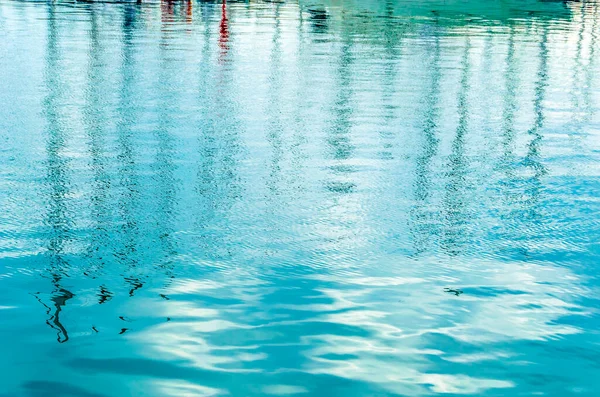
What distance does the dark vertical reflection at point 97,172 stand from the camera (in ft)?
25.8

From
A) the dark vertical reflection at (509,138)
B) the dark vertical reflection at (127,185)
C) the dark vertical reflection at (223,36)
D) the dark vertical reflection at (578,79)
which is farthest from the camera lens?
A: the dark vertical reflection at (223,36)

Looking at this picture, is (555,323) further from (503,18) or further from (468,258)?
(503,18)

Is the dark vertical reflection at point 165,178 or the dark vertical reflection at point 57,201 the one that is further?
the dark vertical reflection at point 165,178

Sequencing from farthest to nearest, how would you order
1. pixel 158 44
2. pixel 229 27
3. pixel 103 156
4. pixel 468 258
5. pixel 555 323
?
pixel 229 27 < pixel 158 44 < pixel 103 156 < pixel 468 258 < pixel 555 323

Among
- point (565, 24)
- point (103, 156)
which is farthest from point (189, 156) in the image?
point (565, 24)

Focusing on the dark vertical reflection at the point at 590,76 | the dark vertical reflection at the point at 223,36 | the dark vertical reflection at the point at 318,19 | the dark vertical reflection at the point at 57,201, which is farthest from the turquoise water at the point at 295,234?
the dark vertical reflection at the point at 318,19

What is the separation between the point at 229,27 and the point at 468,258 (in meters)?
24.7

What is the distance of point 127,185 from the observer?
10055 mm

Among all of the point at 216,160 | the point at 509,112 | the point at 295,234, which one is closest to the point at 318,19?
the point at 509,112

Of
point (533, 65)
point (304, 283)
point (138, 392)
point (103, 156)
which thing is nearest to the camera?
point (138, 392)

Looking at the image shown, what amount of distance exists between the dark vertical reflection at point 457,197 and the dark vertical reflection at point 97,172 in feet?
9.28

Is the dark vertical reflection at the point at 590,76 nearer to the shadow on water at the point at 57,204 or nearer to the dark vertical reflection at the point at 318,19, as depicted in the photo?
the shadow on water at the point at 57,204

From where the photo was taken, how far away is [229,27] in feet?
104

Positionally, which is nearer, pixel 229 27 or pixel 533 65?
pixel 533 65
